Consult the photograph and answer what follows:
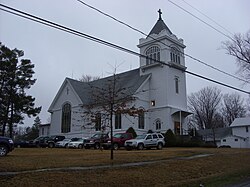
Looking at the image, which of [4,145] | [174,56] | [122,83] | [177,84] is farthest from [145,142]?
[174,56]

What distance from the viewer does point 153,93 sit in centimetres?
4656

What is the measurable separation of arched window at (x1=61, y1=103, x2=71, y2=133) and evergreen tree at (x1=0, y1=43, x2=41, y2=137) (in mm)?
6197

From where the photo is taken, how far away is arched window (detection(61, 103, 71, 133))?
5216 cm

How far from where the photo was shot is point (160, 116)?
44.9m

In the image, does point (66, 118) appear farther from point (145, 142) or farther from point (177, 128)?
point (145, 142)

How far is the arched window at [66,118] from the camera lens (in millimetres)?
52156

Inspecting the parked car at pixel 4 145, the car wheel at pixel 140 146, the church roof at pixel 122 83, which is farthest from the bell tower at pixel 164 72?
the parked car at pixel 4 145

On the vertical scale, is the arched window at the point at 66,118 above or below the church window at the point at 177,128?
above

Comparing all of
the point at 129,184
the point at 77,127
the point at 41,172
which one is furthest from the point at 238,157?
the point at 77,127

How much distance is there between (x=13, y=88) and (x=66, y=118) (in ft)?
35.0

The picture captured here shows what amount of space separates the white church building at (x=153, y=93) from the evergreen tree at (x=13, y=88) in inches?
263

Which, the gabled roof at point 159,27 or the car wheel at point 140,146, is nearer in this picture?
the car wheel at point 140,146

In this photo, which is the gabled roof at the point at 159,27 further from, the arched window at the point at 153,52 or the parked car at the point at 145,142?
the parked car at the point at 145,142

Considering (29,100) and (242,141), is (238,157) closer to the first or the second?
(29,100)
